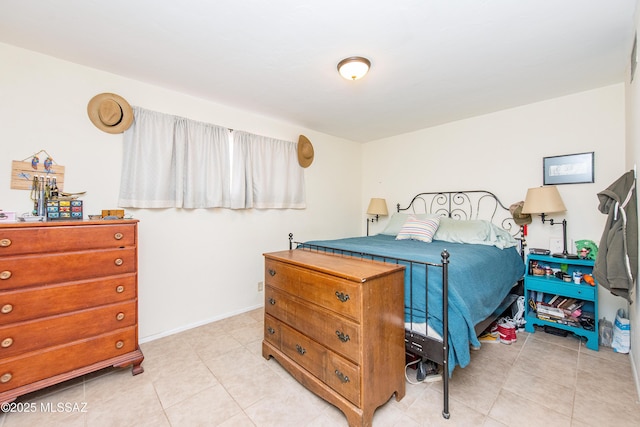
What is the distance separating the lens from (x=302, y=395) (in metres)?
1.82

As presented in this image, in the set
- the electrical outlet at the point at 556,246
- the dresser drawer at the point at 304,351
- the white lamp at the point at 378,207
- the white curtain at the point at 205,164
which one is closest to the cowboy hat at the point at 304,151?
the white curtain at the point at 205,164

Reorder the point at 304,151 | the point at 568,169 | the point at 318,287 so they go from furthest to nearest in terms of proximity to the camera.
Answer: the point at 304,151 → the point at 568,169 → the point at 318,287

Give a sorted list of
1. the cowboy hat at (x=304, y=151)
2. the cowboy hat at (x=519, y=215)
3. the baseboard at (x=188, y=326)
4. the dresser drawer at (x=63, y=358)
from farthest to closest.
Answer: the cowboy hat at (x=304, y=151) → the cowboy hat at (x=519, y=215) → the baseboard at (x=188, y=326) → the dresser drawer at (x=63, y=358)

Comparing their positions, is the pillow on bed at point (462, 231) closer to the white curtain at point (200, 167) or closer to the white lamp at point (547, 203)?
the white lamp at point (547, 203)

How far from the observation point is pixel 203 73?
2359mm

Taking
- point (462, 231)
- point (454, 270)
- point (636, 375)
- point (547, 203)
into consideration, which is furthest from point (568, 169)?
point (454, 270)

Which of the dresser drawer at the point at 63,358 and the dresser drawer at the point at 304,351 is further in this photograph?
the dresser drawer at the point at 304,351

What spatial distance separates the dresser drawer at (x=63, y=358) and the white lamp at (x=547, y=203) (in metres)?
3.78

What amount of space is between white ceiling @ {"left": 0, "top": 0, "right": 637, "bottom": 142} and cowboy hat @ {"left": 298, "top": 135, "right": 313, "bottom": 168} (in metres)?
0.90

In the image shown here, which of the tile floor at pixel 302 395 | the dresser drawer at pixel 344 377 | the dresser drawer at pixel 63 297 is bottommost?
the tile floor at pixel 302 395

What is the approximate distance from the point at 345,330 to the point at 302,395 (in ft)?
2.21

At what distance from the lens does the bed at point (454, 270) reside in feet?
5.46

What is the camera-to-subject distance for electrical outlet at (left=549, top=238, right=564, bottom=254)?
2795 millimetres

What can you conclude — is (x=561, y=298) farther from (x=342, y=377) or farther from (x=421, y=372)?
(x=342, y=377)
